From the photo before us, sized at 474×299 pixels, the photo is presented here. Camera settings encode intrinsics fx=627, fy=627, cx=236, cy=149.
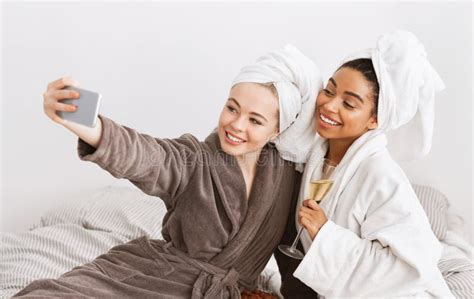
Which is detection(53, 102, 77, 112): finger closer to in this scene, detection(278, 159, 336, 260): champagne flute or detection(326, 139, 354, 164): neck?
Result: detection(278, 159, 336, 260): champagne flute

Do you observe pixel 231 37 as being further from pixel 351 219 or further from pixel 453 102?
pixel 351 219

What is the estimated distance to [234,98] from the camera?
1.75m

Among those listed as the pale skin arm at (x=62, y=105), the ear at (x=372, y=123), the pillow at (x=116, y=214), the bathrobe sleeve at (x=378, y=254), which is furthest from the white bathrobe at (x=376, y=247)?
the pillow at (x=116, y=214)

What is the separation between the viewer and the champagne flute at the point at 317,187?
1.74m

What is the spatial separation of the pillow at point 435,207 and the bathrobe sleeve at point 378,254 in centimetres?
125

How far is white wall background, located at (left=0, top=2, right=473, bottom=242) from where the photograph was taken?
3227 mm

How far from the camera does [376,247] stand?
5.49ft

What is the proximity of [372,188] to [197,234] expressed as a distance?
50 centimetres

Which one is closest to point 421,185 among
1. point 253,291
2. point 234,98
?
point 253,291

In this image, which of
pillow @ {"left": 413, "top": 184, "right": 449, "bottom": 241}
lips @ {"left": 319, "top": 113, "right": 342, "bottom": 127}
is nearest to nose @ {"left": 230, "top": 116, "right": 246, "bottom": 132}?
lips @ {"left": 319, "top": 113, "right": 342, "bottom": 127}

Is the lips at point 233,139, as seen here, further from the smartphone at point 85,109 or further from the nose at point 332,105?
the smartphone at point 85,109

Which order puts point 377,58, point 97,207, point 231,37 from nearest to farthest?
point 377,58, point 97,207, point 231,37

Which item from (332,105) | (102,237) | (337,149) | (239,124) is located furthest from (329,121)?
(102,237)

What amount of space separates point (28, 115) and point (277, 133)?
191 centimetres
